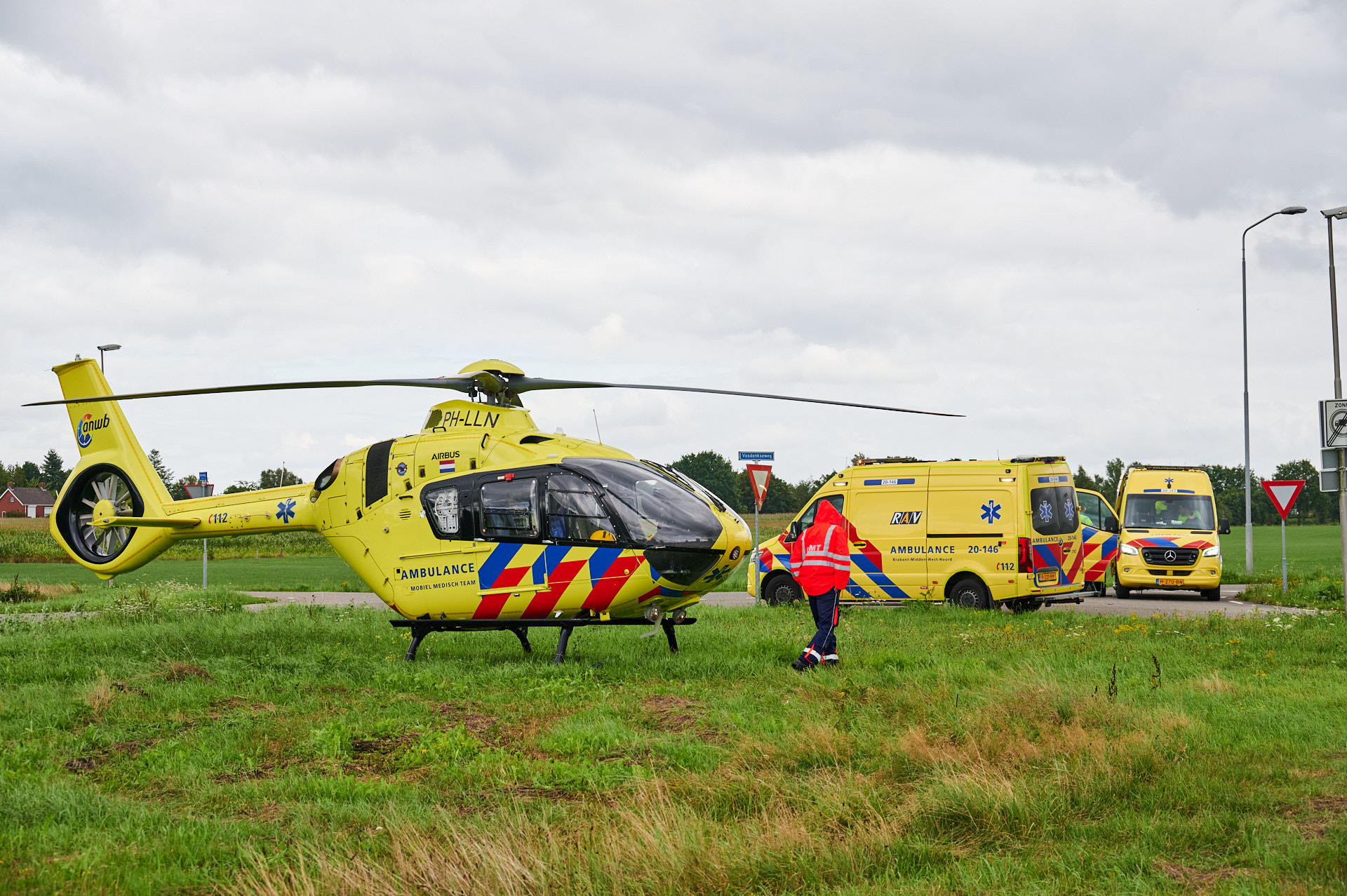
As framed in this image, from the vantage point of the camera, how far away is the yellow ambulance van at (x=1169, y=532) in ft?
70.4

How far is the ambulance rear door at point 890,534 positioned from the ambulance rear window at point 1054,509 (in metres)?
1.66

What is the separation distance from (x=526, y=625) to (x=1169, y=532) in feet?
52.0

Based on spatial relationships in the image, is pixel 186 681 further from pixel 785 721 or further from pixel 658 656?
pixel 785 721

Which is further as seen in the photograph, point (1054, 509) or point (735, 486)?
point (735, 486)

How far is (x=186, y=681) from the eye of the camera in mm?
10156

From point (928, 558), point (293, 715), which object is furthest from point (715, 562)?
point (928, 558)

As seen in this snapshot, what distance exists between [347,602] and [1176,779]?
2025 centimetres

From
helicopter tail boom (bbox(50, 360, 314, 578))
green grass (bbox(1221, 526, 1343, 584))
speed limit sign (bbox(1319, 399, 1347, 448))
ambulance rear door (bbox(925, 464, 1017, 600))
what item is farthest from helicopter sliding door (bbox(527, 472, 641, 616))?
green grass (bbox(1221, 526, 1343, 584))

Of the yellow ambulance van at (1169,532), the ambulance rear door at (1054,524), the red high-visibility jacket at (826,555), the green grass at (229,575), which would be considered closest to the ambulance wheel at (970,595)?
the ambulance rear door at (1054,524)

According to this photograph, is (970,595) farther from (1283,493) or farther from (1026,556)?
(1283,493)

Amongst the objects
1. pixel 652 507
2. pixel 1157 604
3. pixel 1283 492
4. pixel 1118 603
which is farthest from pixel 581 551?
pixel 1283 492

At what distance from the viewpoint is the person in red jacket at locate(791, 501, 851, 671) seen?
10633mm

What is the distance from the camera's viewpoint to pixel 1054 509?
54.4 ft

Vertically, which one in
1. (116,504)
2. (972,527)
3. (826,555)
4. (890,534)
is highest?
(116,504)
